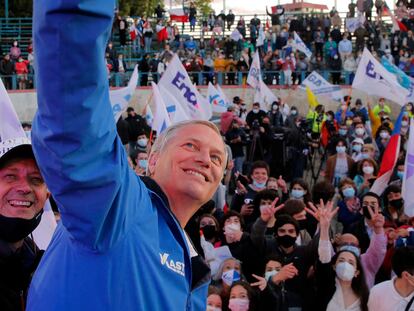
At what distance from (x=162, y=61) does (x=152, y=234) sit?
23384 mm

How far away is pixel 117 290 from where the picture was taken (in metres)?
1.44

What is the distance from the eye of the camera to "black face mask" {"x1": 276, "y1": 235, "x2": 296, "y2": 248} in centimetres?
630

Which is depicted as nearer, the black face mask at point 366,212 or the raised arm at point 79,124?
the raised arm at point 79,124

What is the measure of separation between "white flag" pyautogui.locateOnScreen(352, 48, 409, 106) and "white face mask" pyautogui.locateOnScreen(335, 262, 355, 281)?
1000 cm

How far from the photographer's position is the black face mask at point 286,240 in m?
6.30

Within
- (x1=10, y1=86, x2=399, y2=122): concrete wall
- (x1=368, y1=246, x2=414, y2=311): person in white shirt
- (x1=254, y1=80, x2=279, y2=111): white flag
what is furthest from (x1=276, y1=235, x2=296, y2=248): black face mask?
(x1=10, y1=86, x2=399, y2=122): concrete wall

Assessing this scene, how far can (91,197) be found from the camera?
1.32 metres

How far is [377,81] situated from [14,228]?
13573 millimetres

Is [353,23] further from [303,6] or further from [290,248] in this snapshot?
[290,248]

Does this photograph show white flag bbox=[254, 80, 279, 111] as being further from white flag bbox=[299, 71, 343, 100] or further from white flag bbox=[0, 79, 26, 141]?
white flag bbox=[0, 79, 26, 141]

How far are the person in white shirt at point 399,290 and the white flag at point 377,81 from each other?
33.5 ft

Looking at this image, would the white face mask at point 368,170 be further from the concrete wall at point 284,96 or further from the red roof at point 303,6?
the red roof at point 303,6

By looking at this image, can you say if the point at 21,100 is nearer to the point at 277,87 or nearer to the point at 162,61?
the point at 162,61

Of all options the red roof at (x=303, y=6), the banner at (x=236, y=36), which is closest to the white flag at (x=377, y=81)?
the banner at (x=236, y=36)
